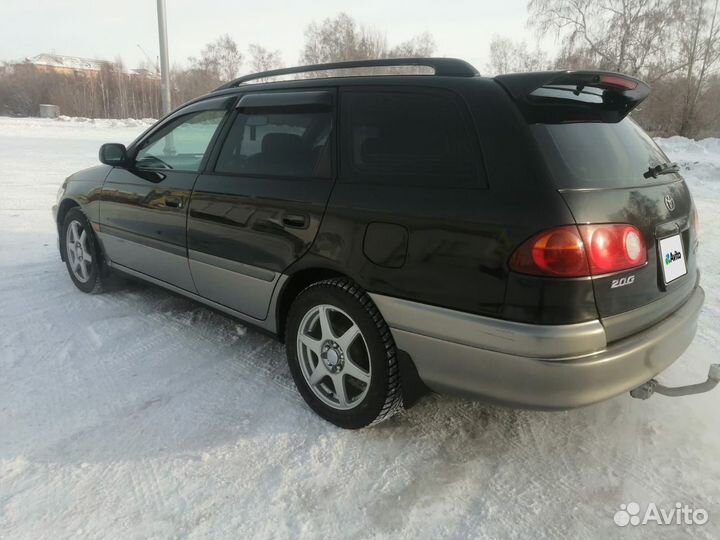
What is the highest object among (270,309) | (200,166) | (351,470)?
(200,166)

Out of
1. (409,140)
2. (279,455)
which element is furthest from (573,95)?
(279,455)

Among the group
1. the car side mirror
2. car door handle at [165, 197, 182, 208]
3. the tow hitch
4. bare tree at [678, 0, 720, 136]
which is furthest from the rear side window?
bare tree at [678, 0, 720, 136]

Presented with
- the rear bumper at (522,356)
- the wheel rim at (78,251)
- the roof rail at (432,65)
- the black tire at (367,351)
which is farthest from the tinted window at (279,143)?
the wheel rim at (78,251)

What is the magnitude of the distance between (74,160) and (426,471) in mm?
15267

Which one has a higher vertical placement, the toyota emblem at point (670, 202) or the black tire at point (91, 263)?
the toyota emblem at point (670, 202)

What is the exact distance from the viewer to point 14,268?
5098mm

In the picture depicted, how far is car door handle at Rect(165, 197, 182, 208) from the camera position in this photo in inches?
134

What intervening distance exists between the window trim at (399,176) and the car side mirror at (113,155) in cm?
210

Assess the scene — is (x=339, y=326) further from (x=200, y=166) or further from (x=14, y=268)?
(x=14, y=268)

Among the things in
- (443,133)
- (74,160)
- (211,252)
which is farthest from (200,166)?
(74,160)

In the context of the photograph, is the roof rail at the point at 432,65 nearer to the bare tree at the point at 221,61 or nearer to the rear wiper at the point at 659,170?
the rear wiper at the point at 659,170

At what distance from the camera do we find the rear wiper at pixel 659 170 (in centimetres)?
238

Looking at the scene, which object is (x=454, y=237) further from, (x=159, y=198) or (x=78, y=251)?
(x=78, y=251)

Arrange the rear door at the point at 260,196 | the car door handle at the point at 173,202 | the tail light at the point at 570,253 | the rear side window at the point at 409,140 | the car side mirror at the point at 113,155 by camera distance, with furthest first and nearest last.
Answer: the car side mirror at the point at 113,155, the car door handle at the point at 173,202, the rear door at the point at 260,196, the rear side window at the point at 409,140, the tail light at the point at 570,253
